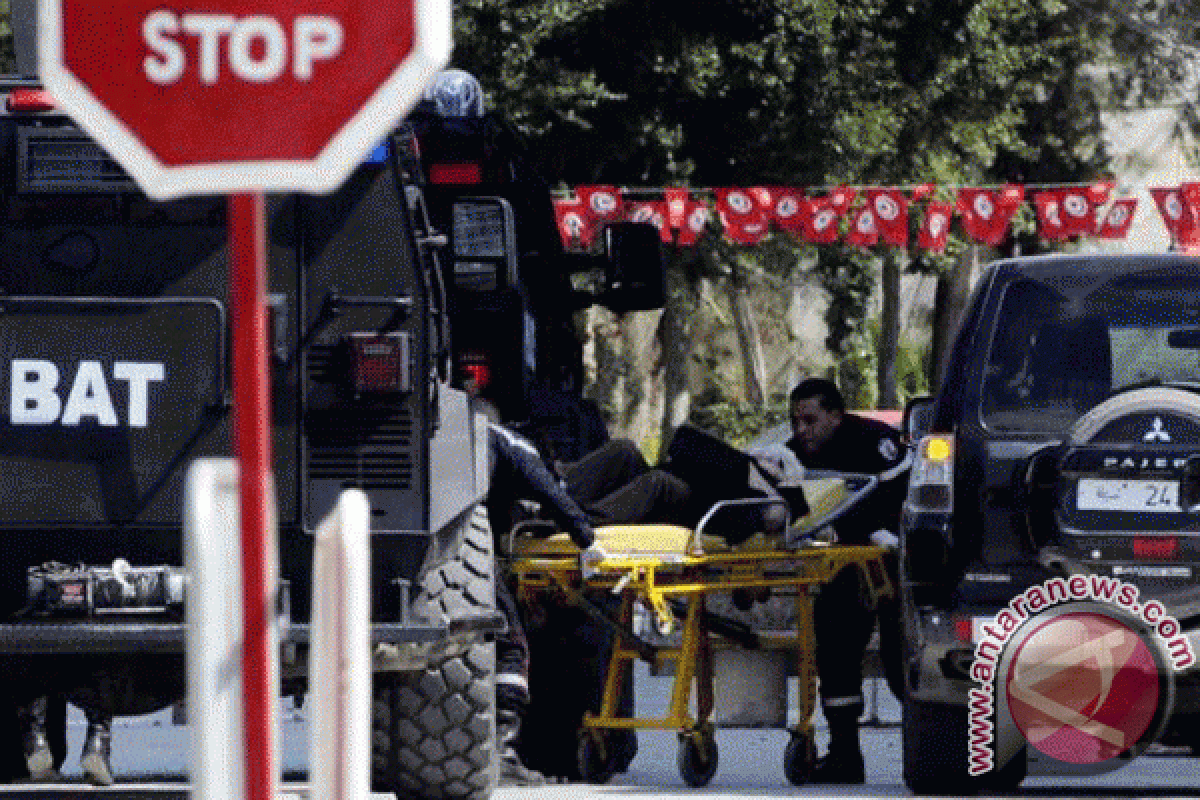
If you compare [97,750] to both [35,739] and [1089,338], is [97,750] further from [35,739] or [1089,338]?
[1089,338]

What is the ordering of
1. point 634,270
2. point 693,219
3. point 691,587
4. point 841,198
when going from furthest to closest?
1. point 841,198
2. point 693,219
3. point 634,270
4. point 691,587

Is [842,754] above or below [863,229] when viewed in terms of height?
below

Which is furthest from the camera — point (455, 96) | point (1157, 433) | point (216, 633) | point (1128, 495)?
point (455, 96)

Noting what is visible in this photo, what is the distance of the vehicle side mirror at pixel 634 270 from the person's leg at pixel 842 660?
61.9 inches

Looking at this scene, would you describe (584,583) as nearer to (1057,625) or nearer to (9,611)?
(1057,625)

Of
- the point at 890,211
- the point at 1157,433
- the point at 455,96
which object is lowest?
the point at 1157,433

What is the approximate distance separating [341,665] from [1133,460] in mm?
6555

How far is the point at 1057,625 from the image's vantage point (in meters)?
11.0

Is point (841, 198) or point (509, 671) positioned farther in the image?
point (841, 198)

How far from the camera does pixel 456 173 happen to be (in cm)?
1398

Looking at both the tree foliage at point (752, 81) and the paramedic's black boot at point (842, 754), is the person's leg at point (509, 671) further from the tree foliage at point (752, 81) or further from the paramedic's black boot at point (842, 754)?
the tree foliage at point (752, 81)

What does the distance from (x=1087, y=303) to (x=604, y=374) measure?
3734 centimetres

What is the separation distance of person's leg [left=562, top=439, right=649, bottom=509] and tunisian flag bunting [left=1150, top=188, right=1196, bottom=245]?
56.7 feet

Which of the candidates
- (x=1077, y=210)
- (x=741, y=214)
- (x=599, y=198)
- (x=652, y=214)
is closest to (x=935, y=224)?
(x=1077, y=210)
